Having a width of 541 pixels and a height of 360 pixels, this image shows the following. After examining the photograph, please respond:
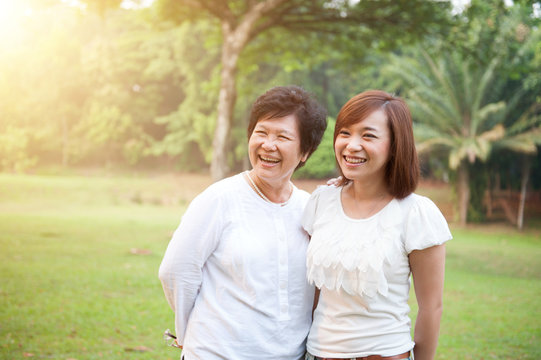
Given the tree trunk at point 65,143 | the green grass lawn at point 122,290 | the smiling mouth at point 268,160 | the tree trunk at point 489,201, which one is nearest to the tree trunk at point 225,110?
the green grass lawn at point 122,290

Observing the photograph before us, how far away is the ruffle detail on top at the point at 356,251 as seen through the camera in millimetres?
2035

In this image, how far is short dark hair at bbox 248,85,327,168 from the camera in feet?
7.69

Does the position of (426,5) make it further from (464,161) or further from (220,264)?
(220,264)

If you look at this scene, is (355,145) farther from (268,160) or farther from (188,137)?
(188,137)

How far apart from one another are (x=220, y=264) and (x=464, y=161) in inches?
636

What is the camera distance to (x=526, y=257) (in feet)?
38.7

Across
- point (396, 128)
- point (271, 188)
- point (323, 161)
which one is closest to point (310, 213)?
point (271, 188)

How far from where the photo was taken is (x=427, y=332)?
2.20 meters

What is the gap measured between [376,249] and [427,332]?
0.47 m

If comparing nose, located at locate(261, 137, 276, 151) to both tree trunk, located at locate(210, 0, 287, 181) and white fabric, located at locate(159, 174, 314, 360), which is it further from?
tree trunk, located at locate(210, 0, 287, 181)

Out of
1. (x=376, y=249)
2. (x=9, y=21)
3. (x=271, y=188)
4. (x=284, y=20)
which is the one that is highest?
(x=9, y=21)

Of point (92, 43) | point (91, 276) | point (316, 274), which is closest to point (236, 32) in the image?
point (91, 276)

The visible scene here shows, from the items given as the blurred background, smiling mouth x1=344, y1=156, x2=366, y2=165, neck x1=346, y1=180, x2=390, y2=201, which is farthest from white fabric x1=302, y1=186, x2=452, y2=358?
the blurred background

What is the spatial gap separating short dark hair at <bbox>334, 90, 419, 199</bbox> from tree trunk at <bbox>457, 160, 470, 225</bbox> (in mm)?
15964
